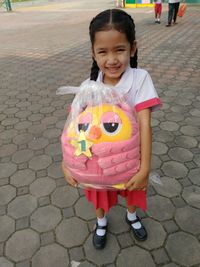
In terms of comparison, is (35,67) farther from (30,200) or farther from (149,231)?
Answer: (149,231)

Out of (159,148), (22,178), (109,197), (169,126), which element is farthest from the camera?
(169,126)

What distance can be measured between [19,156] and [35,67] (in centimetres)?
416

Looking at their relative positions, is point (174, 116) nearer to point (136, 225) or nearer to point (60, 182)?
point (60, 182)

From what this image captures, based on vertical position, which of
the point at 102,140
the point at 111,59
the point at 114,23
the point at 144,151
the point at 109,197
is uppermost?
the point at 114,23

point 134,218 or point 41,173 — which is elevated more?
point 134,218

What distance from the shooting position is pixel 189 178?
298 centimetres

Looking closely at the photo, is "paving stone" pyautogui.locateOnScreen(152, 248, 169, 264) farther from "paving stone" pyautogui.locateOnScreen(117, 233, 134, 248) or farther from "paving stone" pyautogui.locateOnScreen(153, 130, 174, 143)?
"paving stone" pyautogui.locateOnScreen(153, 130, 174, 143)

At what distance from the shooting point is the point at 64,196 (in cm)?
288

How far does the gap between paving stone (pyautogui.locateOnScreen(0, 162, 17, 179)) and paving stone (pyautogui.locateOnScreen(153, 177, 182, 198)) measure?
1.61 meters

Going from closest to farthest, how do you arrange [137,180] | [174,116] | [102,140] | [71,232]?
1. [102,140]
2. [137,180]
3. [71,232]
4. [174,116]

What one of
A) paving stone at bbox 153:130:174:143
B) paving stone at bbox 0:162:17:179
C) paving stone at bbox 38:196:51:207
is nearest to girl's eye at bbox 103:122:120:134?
paving stone at bbox 38:196:51:207

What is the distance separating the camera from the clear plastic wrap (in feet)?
5.37

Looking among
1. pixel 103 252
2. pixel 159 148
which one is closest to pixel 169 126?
pixel 159 148

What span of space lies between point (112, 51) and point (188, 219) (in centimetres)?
162
